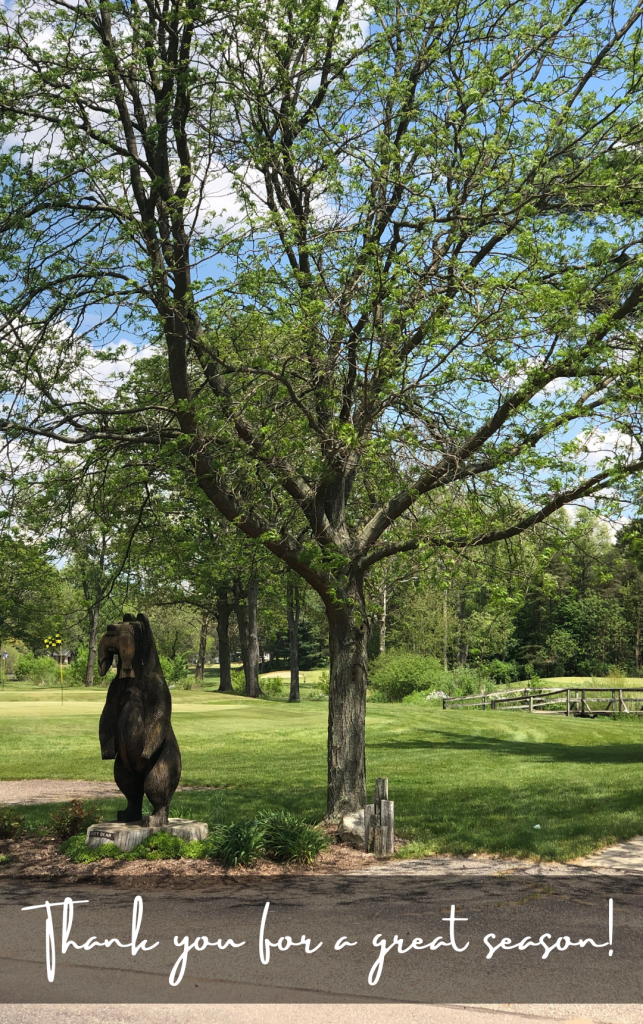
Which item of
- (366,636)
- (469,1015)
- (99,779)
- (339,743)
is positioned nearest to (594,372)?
(366,636)

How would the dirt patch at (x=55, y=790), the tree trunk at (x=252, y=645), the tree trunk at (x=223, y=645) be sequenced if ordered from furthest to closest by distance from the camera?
the tree trunk at (x=223, y=645) < the tree trunk at (x=252, y=645) < the dirt patch at (x=55, y=790)

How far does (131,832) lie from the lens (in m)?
10.4

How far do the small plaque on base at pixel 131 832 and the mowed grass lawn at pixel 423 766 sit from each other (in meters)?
2.15

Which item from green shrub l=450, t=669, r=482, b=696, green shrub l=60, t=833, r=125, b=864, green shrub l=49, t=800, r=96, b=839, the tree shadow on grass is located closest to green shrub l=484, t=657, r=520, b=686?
green shrub l=450, t=669, r=482, b=696

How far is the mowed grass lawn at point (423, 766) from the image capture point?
484 inches

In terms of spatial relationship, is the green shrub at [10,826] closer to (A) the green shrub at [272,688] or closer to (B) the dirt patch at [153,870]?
(B) the dirt patch at [153,870]

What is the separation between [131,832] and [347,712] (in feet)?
10.1

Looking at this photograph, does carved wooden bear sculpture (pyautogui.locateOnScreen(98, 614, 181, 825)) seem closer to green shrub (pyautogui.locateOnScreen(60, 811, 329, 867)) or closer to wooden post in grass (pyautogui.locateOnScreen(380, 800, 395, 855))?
green shrub (pyautogui.locateOnScreen(60, 811, 329, 867))

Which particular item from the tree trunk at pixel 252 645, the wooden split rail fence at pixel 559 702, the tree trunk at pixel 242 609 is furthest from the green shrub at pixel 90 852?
the tree trunk at pixel 242 609

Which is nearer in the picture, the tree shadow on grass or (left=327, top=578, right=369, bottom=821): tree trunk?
(left=327, top=578, right=369, bottom=821): tree trunk

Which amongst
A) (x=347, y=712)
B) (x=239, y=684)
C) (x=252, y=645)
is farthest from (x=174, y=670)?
(x=347, y=712)

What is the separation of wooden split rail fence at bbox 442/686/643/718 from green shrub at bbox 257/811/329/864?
1052 inches

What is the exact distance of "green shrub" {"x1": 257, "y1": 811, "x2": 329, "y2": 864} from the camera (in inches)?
406

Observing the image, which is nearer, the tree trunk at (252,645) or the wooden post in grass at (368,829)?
the wooden post in grass at (368,829)
